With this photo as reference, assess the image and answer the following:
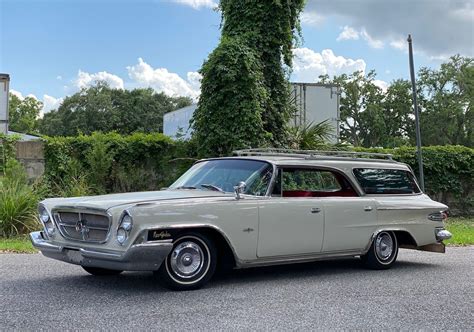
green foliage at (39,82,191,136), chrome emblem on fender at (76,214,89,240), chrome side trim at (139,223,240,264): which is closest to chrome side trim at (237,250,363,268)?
chrome side trim at (139,223,240,264)

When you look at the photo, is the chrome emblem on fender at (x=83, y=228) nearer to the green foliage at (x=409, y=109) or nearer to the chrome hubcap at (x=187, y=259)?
the chrome hubcap at (x=187, y=259)

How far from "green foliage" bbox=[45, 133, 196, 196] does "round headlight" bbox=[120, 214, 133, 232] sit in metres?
8.90

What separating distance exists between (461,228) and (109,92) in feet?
203

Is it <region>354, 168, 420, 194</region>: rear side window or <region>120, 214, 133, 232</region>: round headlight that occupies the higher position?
<region>354, 168, 420, 194</region>: rear side window

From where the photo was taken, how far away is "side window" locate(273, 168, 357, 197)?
7.64 meters

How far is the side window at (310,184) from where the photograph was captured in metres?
7.64

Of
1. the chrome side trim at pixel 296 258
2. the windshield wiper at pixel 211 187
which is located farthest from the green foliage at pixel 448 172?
the windshield wiper at pixel 211 187

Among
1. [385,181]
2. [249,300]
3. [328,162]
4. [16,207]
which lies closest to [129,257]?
[249,300]

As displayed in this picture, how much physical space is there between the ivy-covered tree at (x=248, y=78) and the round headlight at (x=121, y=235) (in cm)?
1004

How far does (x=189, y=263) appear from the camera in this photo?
21.6 ft

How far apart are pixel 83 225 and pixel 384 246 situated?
440cm

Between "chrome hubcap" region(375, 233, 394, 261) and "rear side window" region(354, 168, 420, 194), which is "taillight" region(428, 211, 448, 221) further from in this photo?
"chrome hubcap" region(375, 233, 394, 261)

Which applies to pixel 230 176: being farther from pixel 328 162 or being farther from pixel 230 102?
pixel 230 102

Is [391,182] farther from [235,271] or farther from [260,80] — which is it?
[260,80]
